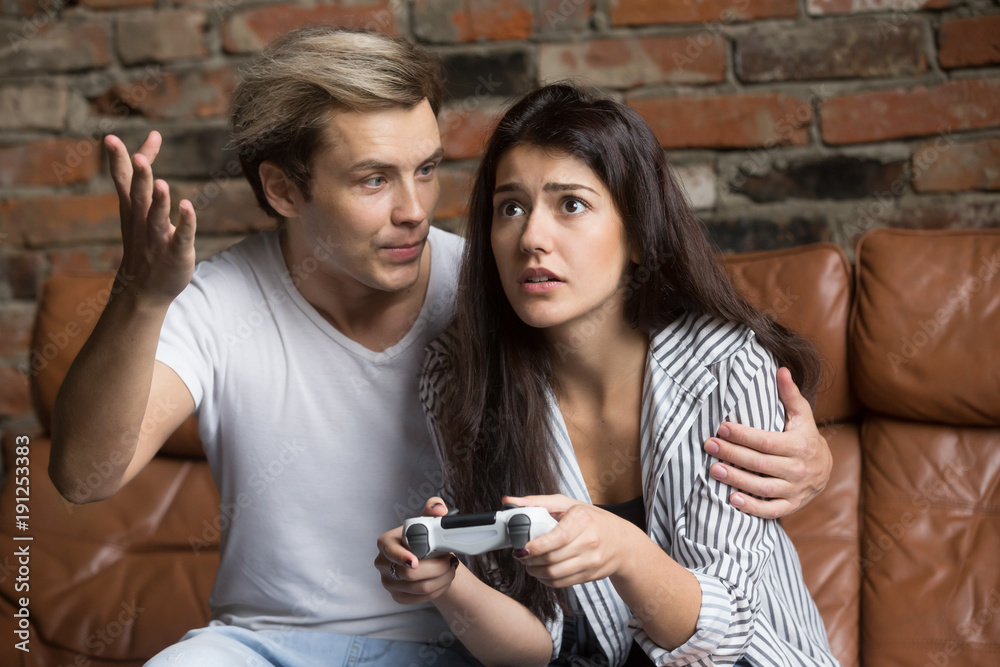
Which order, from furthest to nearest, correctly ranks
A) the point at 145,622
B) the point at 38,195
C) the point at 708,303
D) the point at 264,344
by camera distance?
the point at 38,195
the point at 145,622
the point at 264,344
the point at 708,303

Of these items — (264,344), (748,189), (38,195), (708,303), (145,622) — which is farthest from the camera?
(38,195)

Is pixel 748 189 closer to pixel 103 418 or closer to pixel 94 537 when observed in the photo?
pixel 103 418

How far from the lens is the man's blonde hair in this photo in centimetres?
123

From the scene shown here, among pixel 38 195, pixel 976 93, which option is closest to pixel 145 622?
pixel 38 195

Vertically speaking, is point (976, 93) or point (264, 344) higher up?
point (976, 93)

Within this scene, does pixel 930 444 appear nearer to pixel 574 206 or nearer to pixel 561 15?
pixel 574 206

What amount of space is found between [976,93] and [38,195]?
6.38 ft

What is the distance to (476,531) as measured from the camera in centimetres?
86

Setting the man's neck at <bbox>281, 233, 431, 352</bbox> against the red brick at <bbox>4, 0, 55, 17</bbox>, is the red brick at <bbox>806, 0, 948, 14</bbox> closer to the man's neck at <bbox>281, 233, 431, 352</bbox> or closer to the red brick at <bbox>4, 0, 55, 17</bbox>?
the man's neck at <bbox>281, 233, 431, 352</bbox>

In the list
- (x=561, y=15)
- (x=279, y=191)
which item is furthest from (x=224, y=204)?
(x=561, y=15)

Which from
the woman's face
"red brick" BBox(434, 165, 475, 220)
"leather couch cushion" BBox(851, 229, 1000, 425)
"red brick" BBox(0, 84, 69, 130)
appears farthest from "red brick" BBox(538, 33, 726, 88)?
"red brick" BBox(0, 84, 69, 130)

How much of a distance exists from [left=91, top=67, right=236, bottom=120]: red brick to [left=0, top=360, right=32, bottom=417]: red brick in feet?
2.19

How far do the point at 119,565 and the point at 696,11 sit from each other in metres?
1.55

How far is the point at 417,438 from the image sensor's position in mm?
1296
